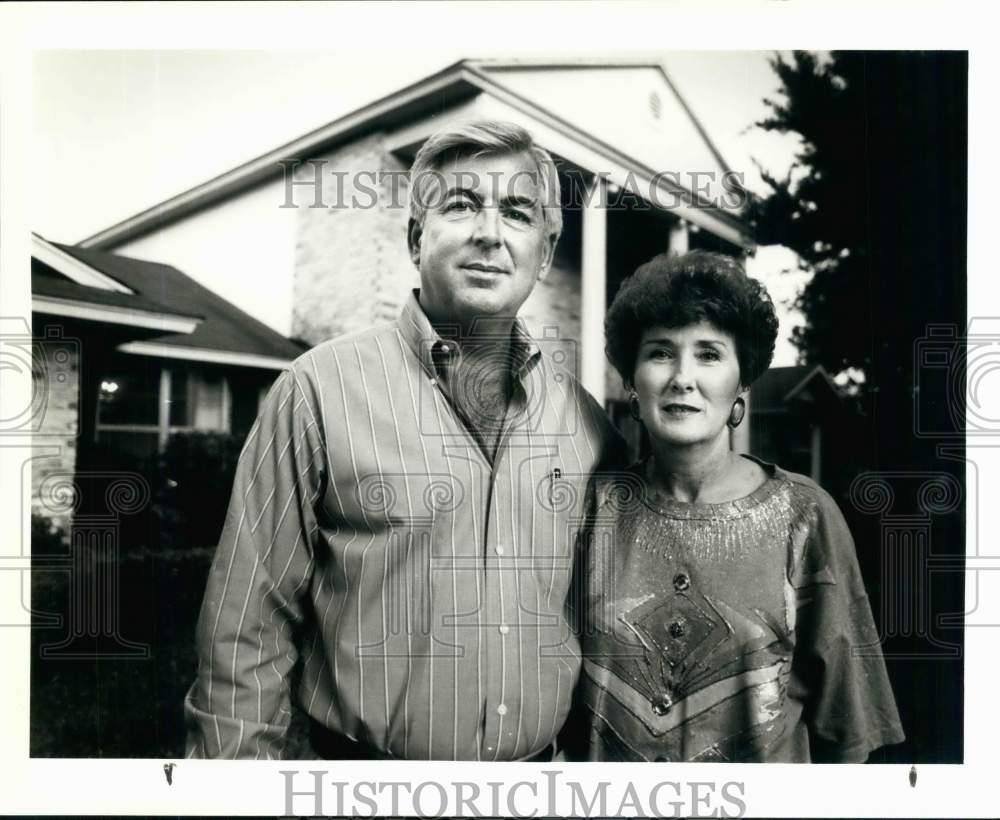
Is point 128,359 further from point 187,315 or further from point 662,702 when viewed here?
point 662,702

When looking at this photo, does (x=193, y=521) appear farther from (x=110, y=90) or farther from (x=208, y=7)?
(x=208, y=7)

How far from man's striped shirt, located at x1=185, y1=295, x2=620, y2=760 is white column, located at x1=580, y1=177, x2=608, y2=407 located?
0.21m

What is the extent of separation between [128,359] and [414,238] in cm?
106

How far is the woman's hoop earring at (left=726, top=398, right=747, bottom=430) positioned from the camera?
2471 mm

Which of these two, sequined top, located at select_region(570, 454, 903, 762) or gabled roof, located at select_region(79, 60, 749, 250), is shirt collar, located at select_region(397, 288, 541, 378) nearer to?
sequined top, located at select_region(570, 454, 903, 762)

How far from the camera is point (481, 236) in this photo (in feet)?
7.91

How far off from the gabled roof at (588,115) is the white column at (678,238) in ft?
0.13

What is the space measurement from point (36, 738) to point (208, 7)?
8.64 feet

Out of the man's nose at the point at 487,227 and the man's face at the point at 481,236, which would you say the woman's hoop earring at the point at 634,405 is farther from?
the man's nose at the point at 487,227

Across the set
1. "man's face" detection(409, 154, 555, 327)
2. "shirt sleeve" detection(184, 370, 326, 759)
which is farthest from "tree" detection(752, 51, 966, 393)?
"shirt sleeve" detection(184, 370, 326, 759)

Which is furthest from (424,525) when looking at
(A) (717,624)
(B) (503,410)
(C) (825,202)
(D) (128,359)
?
(C) (825,202)

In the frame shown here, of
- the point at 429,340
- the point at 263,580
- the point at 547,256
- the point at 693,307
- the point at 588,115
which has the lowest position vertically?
the point at 263,580

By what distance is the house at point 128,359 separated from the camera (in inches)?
100

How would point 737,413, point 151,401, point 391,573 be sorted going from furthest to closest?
point 151,401
point 737,413
point 391,573
